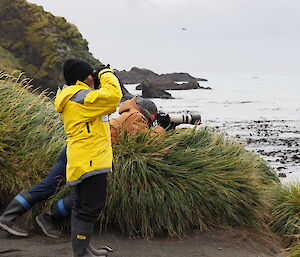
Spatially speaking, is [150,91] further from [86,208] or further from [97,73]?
[86,208]

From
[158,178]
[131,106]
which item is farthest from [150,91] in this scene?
[158,178]

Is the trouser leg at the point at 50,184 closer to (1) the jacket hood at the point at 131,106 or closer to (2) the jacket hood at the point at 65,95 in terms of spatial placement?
(2) the jacket hood at the point at 65,95

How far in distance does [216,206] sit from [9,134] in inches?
106

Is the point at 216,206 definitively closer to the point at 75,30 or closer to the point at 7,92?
the point at 7,92

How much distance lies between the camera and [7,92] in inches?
249

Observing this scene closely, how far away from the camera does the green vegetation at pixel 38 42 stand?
21062mm

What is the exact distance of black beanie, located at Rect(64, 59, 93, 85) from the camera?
4051mm

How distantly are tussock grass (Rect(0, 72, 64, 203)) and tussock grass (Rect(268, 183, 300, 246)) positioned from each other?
309 cm

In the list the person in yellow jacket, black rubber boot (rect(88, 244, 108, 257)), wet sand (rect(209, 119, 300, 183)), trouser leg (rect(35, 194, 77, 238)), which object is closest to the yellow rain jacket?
the person in yellow jacket

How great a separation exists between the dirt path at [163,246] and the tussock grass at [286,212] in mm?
482

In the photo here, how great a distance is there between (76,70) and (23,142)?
1.91 m

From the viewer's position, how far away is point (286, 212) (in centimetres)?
621

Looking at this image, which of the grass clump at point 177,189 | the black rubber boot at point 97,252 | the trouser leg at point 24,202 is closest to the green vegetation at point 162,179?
the grass clump at point 177,189

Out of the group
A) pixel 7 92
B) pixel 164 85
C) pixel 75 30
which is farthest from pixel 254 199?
pixel 164 85
